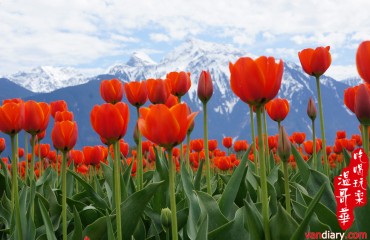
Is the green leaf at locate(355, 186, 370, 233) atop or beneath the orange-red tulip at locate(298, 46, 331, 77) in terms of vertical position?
beneath

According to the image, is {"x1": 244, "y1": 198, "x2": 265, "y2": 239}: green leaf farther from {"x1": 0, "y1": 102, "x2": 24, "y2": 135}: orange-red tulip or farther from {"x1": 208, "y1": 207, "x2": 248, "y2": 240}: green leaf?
{"x1": 0, "y1": 102, "x2": 24, "y2": 135}: orange-red tulip

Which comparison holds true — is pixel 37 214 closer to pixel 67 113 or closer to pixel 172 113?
pixel 67 113

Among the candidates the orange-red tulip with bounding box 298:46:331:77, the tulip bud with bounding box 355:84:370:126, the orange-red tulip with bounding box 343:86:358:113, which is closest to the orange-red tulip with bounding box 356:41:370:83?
the tulip bud with bounding box 355:84:370:126

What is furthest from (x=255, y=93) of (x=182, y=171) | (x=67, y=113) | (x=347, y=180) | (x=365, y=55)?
(x=67, y=113)

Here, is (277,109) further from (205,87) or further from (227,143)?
(227,143)

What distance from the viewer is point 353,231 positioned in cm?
194

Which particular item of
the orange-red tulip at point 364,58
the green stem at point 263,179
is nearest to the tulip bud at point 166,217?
the green stem at point 263,179

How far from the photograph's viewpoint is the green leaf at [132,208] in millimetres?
2406

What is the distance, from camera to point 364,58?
7.45 feet

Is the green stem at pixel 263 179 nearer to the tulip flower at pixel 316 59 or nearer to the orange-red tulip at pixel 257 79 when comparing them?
the orange-red tulip at pixel 257 79

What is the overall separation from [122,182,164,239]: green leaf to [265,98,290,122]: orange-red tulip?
1.88 meters

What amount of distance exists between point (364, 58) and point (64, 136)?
1.66m

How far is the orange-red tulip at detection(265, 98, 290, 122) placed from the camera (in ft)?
13.0

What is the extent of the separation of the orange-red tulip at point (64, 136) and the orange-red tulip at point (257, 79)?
1074mm
